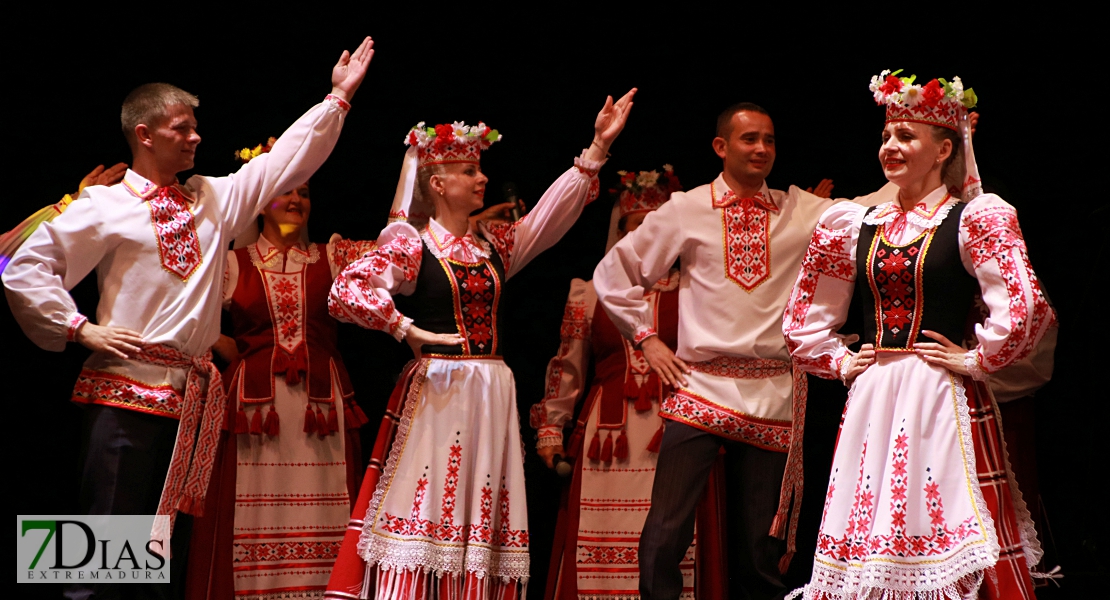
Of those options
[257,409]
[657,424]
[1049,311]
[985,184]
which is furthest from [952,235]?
[257,409]

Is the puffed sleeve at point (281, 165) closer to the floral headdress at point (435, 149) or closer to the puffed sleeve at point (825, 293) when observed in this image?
the floral headdress at point (435, 149)

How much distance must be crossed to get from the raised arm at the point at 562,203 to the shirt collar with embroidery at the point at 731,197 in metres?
0.40

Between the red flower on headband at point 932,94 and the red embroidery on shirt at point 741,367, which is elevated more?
the red flower on headband at point 932,94

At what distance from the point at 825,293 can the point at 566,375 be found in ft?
5.43

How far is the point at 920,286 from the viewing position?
296 cm

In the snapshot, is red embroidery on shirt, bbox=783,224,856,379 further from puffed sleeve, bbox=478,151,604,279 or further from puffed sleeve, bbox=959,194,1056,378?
puffed sleeve, bbox=478,151,604,279

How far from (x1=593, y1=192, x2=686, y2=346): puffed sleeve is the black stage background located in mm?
1053

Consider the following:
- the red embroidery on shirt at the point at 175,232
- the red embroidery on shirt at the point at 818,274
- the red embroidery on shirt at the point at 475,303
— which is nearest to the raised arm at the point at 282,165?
the red embroidery on shirt at the point at 175,232

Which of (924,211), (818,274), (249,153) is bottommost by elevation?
(818,274)

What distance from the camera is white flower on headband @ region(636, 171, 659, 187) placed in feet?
15.4

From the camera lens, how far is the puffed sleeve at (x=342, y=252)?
4599 mm

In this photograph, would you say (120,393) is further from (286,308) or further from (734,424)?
(734,424)

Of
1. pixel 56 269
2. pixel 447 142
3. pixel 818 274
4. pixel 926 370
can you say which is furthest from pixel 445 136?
pixel 926 370

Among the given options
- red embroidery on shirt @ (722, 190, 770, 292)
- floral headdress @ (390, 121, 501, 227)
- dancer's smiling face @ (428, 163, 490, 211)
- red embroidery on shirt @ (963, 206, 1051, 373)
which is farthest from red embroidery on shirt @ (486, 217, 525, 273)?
red embroidery on shirt @ (963, 206, 1051, 373)
